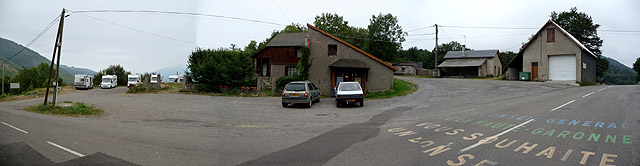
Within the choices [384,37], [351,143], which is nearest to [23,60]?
[384,37]

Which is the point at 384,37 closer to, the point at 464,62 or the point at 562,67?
the point at 464,62

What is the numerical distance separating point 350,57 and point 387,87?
381cm

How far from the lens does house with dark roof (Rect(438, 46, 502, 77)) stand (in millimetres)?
48469

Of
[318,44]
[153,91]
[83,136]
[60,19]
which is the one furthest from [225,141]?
[153,91]

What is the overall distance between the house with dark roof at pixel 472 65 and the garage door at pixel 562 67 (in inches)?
666

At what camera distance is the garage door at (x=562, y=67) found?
28688 mm

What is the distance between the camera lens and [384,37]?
204ft

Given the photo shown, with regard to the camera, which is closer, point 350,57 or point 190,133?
point 190,133

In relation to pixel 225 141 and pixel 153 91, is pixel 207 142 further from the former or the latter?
pixel 153 91

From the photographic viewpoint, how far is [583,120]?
911 centimetres

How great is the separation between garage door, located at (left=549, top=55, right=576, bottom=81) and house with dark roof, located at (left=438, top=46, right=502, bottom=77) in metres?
16.9

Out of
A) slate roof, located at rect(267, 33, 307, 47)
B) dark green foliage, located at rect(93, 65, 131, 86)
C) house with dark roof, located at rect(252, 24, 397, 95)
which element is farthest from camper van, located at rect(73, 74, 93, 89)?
house with dark roof, located at rect(252, 24, 397, 95)

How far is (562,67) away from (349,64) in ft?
75.1

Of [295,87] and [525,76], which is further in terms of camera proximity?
[525,76]
